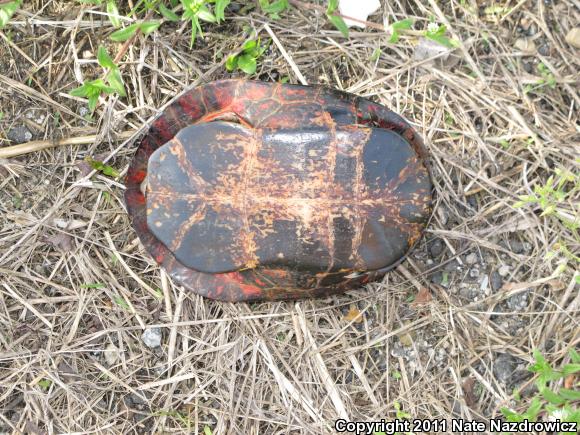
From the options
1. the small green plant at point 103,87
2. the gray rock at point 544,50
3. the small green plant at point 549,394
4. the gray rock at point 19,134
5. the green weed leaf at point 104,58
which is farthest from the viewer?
the gray rock at point 19,134

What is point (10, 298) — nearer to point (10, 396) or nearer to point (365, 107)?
point (10, 396)

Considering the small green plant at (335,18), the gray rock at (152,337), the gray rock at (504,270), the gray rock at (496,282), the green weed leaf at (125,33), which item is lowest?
the gray rock at (152,337)

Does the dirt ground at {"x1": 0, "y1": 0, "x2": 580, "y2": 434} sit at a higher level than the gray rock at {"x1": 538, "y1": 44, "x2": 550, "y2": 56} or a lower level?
lower

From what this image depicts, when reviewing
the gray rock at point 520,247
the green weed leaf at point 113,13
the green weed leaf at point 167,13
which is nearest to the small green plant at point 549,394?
the gray rock at point 520,247

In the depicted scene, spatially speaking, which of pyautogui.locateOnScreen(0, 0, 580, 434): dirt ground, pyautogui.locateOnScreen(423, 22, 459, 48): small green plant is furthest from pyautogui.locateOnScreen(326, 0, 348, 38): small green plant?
pyautogui.locateOnScreen(423, 22, 459, 48): small green plant

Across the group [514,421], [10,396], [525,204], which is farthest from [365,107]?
[10,396]

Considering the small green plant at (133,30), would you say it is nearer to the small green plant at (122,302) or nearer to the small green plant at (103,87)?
the small green plant at (103,87)

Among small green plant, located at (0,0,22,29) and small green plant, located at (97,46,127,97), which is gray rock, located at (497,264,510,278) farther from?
small green plant, located at (0,0,22,29)

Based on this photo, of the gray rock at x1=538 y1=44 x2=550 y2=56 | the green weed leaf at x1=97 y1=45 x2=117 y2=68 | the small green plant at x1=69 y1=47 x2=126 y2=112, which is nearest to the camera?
the green weed leaf at x1=97 y1=45 x2=117 y2=68
